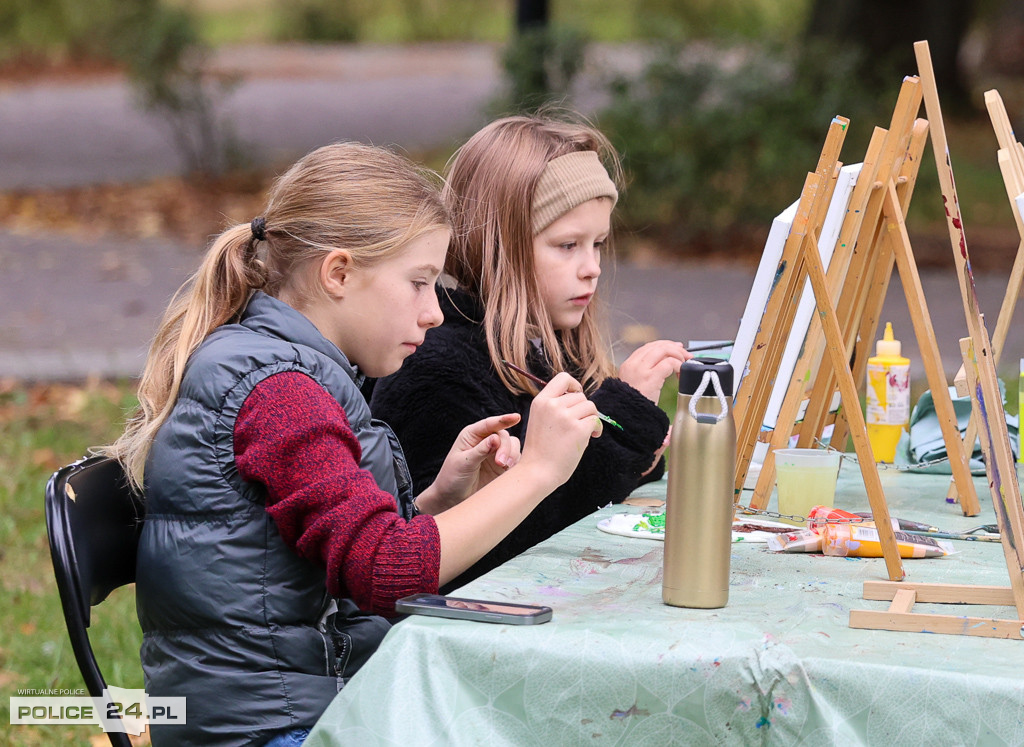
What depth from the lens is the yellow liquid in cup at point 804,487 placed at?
6.76 feet

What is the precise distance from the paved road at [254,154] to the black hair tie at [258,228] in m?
0.31

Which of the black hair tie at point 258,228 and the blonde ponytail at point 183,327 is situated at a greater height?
the black hair tie at point 258,228

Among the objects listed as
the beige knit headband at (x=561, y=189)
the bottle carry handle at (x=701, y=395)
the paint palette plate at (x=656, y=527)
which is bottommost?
the paint palette plate at (x=656, y=527)

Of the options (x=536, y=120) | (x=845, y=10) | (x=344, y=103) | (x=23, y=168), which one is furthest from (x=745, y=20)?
(x=536, y=120)

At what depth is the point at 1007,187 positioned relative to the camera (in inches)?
71.7

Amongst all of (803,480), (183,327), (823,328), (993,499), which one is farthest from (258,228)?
(993,499)

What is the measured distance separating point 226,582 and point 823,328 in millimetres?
919

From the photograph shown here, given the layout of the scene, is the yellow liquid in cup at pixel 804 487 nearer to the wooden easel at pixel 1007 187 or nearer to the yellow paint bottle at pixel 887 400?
the wooden easel at pixel 1007 187

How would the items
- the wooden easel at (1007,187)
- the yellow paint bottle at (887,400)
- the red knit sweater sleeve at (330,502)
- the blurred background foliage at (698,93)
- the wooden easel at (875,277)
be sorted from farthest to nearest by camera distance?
the blurred background foliage at (698,93) < the yellow paint bottle at (887,400) < the wooden easel at (875,277) < the wooden easel at (1007,187) < the red knit sweater sleeve at (330,502)

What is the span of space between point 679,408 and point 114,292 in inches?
256

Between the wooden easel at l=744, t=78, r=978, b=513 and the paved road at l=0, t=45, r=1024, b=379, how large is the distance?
697mm

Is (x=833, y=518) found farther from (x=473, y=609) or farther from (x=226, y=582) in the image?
(x=226, y=582)

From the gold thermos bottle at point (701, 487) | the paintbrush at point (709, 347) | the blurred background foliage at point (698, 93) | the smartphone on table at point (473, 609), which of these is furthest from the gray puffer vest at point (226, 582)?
the blurred background foliage at point (698, 93)

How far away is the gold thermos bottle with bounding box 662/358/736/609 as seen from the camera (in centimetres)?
147
